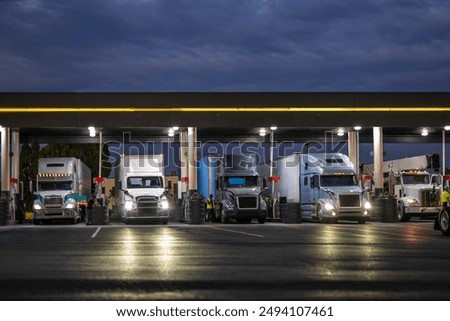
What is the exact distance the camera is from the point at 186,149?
44.3 metres

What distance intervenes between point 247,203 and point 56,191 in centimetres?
1022

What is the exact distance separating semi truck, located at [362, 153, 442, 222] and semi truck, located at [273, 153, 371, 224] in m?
4.15

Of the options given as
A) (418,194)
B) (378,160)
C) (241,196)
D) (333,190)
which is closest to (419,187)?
(418,194)

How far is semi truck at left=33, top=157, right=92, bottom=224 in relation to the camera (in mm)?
42500

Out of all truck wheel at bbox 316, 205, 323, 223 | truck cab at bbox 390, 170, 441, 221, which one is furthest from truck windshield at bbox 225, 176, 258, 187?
truck cab at bbox 390, 170, 441, 221

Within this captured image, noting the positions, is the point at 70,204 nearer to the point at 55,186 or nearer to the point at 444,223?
the point at 55,186

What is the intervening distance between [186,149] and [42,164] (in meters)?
7.78

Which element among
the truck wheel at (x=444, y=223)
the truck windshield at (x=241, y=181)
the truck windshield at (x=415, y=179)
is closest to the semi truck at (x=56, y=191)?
the truck windshield at (x=241, y=181)

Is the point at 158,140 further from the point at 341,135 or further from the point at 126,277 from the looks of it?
the point at 126,277

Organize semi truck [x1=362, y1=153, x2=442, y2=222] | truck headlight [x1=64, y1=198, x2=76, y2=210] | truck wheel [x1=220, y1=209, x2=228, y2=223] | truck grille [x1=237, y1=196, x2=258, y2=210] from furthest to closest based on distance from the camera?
1. semi truck [x1=362, y1=153, x2=442, y2=222]
2. truck headlight [x1=64, y1=198, x2=76, y2=210]
3. truck wheel [x1=220, y1=209, x2=228, y2=223]
4. truck grille [x1=237, y1=196, x2=258, y2=210]

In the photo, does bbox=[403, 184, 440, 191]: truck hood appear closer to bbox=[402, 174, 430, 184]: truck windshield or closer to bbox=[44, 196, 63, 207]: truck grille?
bbox=[402, 174, 430, 184]: truck windshield

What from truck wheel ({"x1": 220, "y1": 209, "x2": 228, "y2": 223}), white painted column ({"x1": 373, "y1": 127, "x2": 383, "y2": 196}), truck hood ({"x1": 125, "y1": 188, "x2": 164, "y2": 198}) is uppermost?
white painted column ({"x1": 373, "y1": 127, "x2": 383, "y2": 196})

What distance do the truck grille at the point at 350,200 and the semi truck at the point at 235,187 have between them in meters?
4.32
